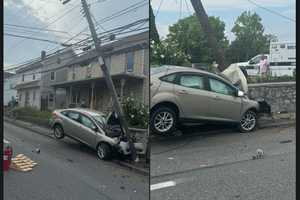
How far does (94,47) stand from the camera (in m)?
1.42

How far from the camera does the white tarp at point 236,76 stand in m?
1.66

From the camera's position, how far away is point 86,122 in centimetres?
139

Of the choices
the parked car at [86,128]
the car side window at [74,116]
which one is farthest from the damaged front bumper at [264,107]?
the car side window at [74,116]

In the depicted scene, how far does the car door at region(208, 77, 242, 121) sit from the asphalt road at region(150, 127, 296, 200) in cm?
10

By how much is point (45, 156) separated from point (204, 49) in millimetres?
758

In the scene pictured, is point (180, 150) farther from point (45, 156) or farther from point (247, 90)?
point (45, 156)

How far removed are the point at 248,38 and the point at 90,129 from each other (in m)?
0.74

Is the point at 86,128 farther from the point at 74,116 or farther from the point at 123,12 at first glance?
the point at 123,12

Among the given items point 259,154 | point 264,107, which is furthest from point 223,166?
point 264,107

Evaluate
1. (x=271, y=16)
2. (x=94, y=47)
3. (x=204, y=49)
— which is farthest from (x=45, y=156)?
(x=271, y=16)

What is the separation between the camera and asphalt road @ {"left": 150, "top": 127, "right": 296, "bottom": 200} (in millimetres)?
1792

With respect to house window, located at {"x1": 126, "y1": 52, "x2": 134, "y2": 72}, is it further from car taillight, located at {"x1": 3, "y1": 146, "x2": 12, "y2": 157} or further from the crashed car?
car taillight, located at {"x1": 3, "y1": 146, "x2": 12, "y2": 157}

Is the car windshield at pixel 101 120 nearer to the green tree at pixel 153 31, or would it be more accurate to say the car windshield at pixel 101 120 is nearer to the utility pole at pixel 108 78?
the utility pole at pixel 108 78

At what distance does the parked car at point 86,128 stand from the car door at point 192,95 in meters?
0.36
